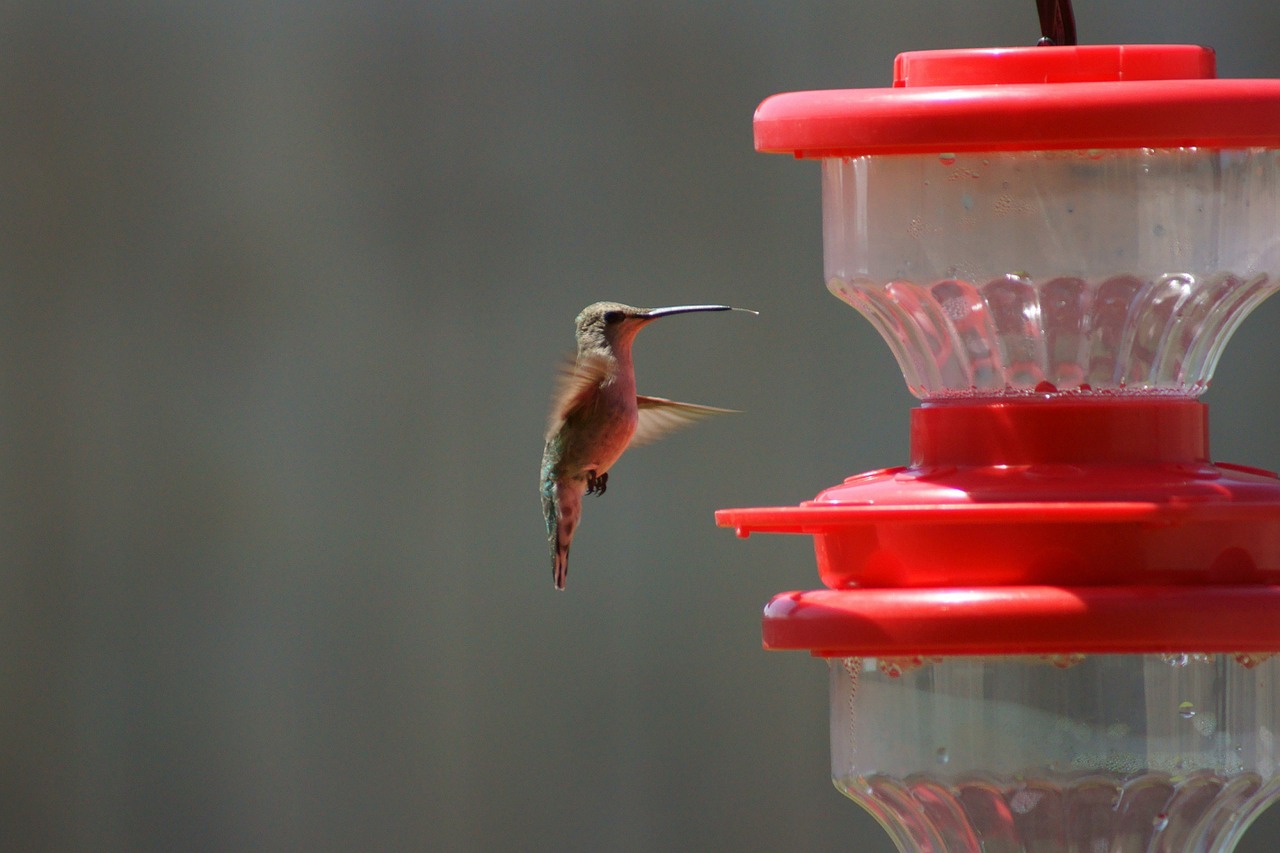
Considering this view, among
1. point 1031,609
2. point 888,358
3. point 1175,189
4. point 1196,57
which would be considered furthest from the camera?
point 888,358

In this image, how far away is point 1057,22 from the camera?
5.09 ft

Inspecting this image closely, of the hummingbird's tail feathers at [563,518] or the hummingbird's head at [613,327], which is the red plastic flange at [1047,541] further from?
the hummingbird's tail feathers at [563,518]

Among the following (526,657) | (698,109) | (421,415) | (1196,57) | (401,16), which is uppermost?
(401,16)

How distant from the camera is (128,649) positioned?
14.6 feet

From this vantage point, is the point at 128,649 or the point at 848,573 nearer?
the point at 848,573

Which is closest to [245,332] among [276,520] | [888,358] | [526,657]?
[276,520]

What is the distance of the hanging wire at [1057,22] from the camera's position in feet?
5.07

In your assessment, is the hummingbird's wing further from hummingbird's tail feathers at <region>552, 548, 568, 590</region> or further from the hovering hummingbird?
hummingbird's tail feathers at <region>552, 548, 568, 590</region>

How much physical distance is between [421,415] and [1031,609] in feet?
10.3

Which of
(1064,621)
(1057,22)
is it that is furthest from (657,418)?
(1064,621)

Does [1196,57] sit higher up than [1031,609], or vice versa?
[1196,57]

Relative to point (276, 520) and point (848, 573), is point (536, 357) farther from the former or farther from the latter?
point (848, 573)

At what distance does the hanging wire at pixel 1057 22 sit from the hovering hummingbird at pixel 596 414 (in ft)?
2.09

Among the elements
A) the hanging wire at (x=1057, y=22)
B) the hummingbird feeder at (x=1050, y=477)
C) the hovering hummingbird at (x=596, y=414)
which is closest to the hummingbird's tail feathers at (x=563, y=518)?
the hovering hummingbird at (x=596, y=414)
